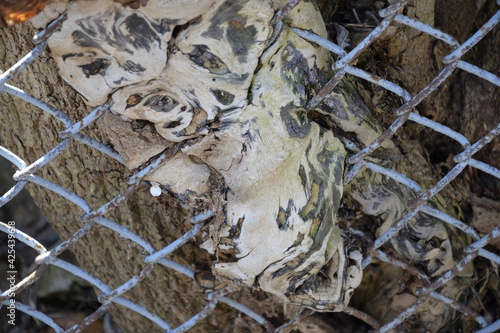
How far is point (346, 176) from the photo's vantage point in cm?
101

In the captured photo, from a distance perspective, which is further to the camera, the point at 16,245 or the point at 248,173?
the point at 16,245

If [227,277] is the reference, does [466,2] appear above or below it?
above

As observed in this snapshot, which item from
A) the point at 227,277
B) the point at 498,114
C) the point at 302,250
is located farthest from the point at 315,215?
the point at 498,114

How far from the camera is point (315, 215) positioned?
95 centimetres

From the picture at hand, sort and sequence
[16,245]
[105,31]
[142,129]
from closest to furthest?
[105,31] < [142,129] < [16,245]

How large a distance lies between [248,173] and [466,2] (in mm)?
685

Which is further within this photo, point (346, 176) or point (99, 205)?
point (99, 205)

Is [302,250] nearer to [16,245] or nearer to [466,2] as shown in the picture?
[466,2]

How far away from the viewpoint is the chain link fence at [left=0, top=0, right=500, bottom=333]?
86 cm

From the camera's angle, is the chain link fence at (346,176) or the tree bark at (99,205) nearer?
the chain link fence at (346,176)

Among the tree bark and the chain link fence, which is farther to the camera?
the tree bark

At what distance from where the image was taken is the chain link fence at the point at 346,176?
86 centimetres

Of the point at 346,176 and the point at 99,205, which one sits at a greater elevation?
the point at 346,176

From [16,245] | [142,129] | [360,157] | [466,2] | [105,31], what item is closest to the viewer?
[105,31]
